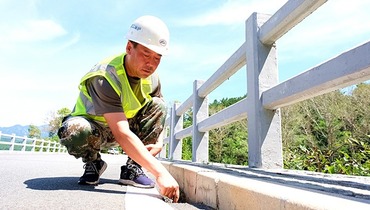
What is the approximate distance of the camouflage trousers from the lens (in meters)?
2.09

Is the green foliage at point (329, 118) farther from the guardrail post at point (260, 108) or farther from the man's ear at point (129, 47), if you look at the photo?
the man's ear at point (129, 47)

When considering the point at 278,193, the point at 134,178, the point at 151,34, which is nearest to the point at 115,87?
the point at 151,34

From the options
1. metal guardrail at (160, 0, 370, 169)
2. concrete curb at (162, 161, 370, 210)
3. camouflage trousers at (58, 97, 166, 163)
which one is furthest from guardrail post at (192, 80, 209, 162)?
concrete curb at (162, 161, 370, 210)

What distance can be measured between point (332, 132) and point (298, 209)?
422 inches

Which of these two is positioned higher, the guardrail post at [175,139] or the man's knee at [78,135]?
the guardrail post at [175,139]

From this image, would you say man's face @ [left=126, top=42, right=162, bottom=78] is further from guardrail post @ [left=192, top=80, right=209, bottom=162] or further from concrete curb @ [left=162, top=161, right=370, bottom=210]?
guardrail post @ [left=192, top=80, right=209, bottom=162]

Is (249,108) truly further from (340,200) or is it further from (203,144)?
(203,144)

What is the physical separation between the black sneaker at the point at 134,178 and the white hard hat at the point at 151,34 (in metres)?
0.99

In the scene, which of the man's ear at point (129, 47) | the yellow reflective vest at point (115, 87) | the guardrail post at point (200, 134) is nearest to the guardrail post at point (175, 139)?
the guardrail post at point (200, 134)

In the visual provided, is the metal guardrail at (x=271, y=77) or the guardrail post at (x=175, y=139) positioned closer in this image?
the metal guardrail at (x=271, y=77)

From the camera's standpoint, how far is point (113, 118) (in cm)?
177

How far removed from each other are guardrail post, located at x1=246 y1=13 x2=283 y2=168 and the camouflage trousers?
2.41ft

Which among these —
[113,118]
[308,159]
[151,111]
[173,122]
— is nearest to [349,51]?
[113,118]

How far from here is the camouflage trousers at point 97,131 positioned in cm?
209
